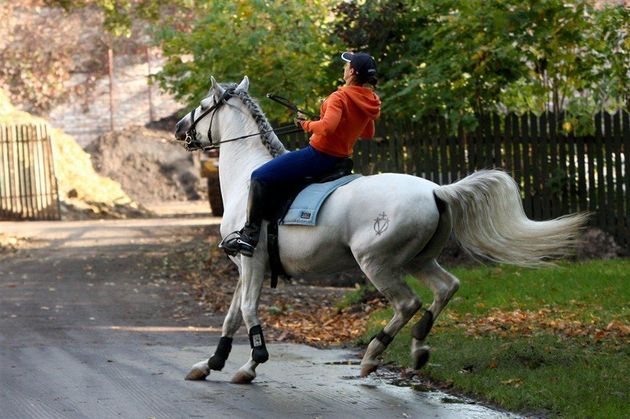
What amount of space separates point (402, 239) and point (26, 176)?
2467cm

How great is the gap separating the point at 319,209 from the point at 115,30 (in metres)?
24.6

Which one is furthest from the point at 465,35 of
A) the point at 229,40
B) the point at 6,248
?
the point at 6,248

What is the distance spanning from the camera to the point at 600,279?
531 inches

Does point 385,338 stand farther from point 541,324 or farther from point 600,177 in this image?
point 600,177

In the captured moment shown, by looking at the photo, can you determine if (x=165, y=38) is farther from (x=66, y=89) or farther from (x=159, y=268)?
(x=66, y=89)

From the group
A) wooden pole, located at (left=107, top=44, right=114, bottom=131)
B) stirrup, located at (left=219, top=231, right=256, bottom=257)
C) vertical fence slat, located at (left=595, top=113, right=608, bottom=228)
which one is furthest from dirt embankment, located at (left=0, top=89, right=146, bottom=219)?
stirrup, located at (left=219, top=231, right=256, bottom=257)

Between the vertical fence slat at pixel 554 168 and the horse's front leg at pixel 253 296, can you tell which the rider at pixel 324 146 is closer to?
the horse's front leg at pixel 253 296

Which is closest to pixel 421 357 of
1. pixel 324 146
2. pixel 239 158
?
pixel 324 146

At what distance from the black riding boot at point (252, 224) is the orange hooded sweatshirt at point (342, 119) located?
1.85 feet

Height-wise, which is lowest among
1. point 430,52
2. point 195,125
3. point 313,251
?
point 313,251

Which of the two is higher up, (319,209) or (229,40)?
(229,40)

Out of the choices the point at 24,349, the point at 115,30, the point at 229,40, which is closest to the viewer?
the point at 24,349

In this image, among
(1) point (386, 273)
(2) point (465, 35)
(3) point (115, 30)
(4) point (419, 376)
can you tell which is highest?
(3) point (115, 30)

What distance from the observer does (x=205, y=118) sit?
10633 millimetres
